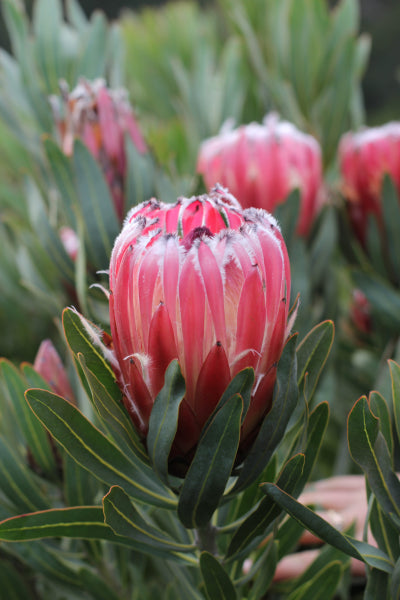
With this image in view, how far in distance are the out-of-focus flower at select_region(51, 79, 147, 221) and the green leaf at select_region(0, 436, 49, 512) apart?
17.7 inches

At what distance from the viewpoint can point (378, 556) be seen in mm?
505

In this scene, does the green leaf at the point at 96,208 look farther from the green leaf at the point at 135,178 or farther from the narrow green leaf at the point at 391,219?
the narrow green leaf at the point at 391,219

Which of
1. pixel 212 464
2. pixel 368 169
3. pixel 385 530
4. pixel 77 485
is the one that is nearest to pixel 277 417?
pixel 212 464

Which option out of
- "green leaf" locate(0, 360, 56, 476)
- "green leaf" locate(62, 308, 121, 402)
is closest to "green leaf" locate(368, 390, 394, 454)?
"green leaf" locate(62, 308, 121, 402)

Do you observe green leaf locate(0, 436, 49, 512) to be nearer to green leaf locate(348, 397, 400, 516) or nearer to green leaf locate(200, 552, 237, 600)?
green leaf locate(200, 552, 237, 600)

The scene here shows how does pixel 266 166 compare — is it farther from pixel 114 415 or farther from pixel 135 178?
pixel 114 415

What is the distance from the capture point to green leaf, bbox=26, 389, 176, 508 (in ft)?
1.51

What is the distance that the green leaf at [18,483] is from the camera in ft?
2.00

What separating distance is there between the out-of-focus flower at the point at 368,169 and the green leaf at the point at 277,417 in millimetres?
729

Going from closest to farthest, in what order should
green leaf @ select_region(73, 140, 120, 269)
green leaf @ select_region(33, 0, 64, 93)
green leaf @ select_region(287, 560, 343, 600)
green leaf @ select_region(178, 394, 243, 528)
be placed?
green leaf @ select_region(178, 394, 243, 528)
green leaf @ select_region(287, 560, 343, 600)
green leaf @ select_region(73, 140, 120, 269)
green leaf @ select_region(33, 0, 64, 93)

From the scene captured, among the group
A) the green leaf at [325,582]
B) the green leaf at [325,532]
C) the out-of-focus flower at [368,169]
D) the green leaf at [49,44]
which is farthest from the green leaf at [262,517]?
the green leaf at [49,44]

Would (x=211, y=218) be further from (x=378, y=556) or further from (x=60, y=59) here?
(x=60, y=59)

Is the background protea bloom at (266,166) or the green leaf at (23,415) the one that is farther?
the background protea bloom at (266,166)

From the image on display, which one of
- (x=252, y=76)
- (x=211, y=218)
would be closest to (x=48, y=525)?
(x=211, y=218)
